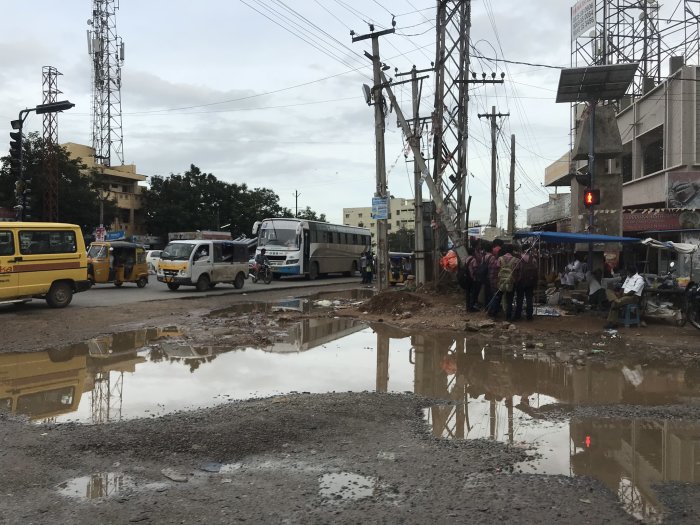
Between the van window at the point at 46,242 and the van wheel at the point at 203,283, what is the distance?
663 centimetres

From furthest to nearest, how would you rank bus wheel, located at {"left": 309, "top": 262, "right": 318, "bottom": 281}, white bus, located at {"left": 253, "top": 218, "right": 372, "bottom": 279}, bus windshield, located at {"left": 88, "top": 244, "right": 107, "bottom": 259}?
1. bus wheel, located at {"left": 309, "top": 262, "right": 318, "bottom": 281}
2. white bus, located at {"left": 253, "top": 218, "right": 372, "bottom": 279}
3. bus windshield, located at {"left": 88, "top": 244, "right": 107, "bottom": 259}

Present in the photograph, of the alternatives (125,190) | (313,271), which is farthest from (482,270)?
(125,190)

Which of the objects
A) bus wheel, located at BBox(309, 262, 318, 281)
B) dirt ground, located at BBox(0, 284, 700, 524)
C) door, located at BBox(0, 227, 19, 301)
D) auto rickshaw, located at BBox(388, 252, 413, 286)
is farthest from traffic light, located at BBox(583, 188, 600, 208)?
bus wheel, located at BBox(309, 262, 318, 281)

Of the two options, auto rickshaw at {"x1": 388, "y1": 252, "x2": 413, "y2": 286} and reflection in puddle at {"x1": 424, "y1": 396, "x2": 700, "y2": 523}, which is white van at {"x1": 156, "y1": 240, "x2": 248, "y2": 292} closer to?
auto rickshaw at {"x1": 388, "y1": 252, "x2": 413, "y2": 286}

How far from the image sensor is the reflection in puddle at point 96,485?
3912 millimetres

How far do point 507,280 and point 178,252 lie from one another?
13296 mm

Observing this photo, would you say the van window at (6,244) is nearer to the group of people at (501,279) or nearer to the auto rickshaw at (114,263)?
the auto rickshaw at (114,263)

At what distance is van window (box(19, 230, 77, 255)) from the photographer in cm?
1368

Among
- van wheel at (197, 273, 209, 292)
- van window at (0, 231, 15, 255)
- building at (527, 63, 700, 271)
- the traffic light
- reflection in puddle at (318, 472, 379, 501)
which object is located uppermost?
building at (527, 63, 700, 271)

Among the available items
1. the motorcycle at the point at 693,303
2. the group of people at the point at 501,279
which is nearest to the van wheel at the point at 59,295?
the group of people at the point at 501,279

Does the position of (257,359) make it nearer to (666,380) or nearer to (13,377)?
(13,377)

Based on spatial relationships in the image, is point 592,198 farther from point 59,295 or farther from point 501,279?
point 59,295

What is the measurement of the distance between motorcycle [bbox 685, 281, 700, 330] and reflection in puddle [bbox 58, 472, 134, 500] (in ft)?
35.6

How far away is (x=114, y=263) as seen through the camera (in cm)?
2233
